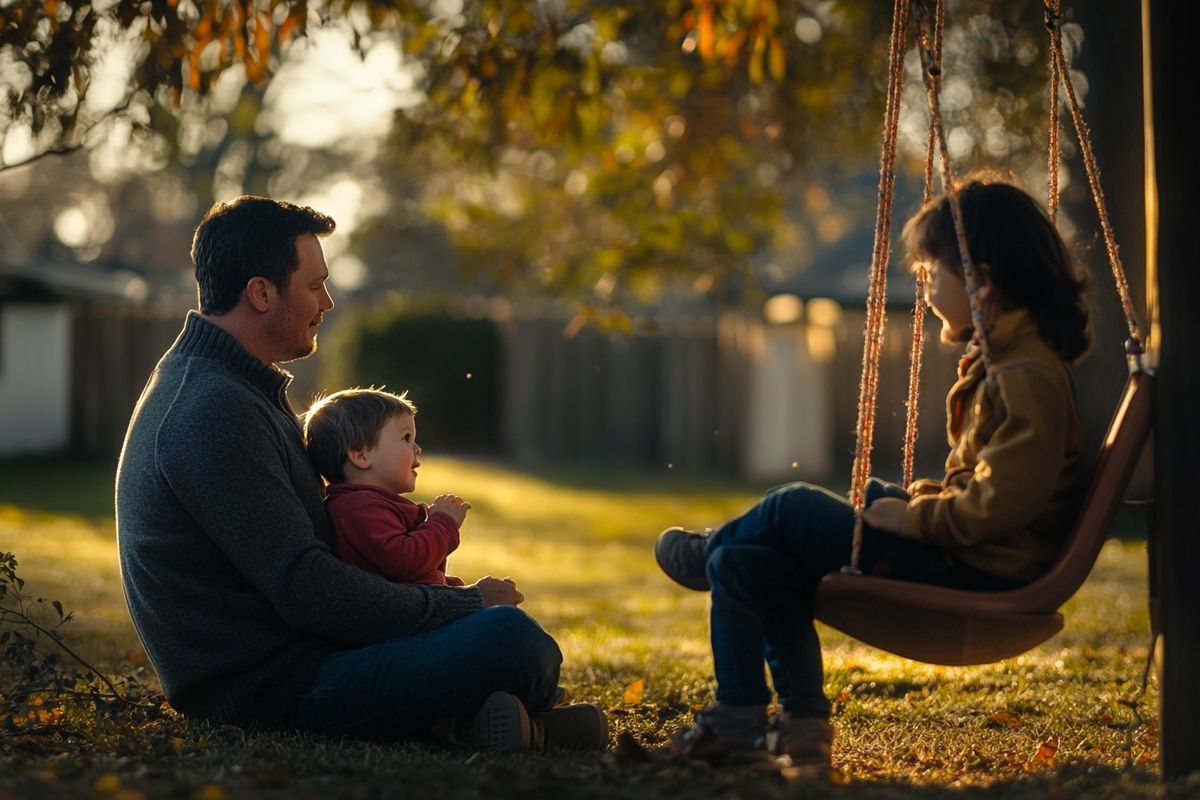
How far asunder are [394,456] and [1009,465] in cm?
185

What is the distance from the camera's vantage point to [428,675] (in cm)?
445

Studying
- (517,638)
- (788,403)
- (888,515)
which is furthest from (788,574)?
(788,403)

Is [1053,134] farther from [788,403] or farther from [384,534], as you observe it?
[788,403]

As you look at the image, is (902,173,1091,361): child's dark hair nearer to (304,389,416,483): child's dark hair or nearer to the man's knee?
the man's knee

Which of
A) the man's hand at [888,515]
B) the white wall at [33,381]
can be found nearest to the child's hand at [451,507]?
the man's hand at [888,515]

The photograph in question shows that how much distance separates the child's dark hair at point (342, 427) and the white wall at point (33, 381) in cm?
2097

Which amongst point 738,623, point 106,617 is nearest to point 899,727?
point 738,623

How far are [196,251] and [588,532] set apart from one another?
11.4 m

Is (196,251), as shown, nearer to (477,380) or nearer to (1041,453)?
(1041,453)

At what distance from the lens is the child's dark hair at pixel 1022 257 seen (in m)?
4.13

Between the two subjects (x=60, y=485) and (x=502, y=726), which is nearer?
(x=502, y=726)

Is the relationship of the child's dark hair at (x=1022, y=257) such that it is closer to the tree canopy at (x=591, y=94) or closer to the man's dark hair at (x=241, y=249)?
the man's dark hair at (x=241, y=249)

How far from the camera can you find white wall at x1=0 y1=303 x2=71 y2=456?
24.2m

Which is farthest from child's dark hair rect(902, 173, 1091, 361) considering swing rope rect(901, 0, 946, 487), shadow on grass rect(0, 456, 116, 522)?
shadow on grass rect(0, 456, 116, 522)
